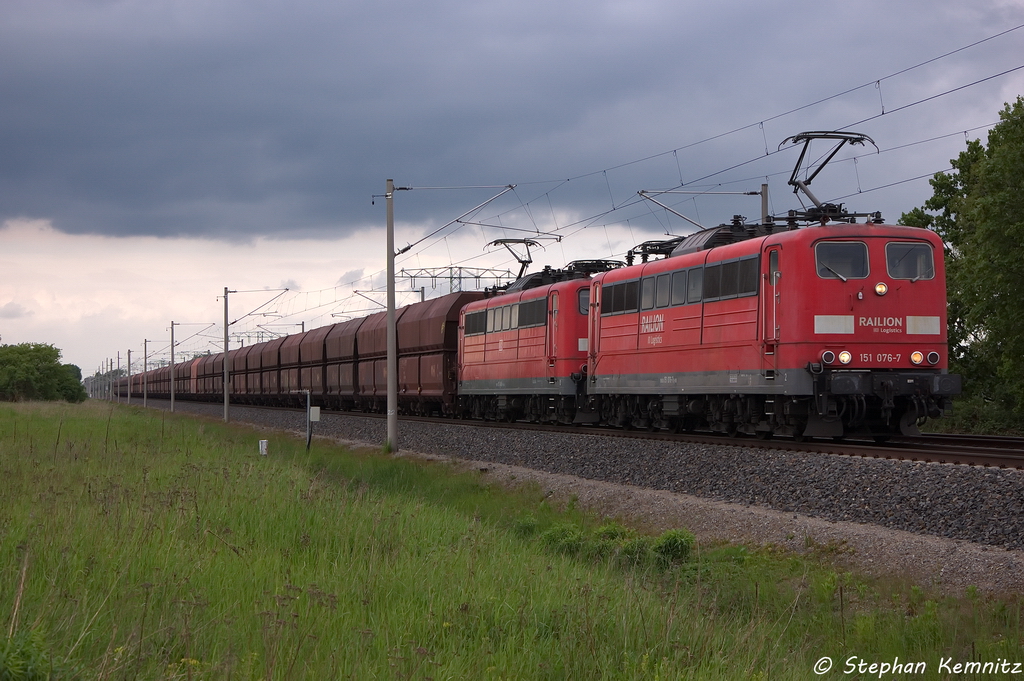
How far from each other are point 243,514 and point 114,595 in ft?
12.8

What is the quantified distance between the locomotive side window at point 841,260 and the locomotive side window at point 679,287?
3.82 meters

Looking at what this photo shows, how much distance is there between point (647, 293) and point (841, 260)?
17.8ft

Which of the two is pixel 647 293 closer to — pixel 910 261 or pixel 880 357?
pixel 910 261

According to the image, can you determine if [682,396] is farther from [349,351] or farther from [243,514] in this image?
[349,351]

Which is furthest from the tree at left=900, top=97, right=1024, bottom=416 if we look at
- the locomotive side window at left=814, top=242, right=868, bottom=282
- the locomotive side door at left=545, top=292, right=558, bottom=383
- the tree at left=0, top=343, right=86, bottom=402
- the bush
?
the tree at left=0, top=343, right=86, bottom=402

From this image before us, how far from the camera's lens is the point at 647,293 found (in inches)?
868

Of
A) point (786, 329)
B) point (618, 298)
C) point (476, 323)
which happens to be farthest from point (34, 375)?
point (786, 329)

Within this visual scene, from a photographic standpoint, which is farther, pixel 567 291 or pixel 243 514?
pixel 567 291

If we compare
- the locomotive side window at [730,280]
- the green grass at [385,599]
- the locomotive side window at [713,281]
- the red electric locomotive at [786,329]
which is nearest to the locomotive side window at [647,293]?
the red electric locomotive at [786,329]

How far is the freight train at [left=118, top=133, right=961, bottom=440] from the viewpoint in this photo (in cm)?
1702

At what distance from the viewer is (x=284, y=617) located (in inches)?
283

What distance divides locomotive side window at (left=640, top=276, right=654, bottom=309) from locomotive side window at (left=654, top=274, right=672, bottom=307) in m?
0.21

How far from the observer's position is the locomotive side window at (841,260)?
56.5 feet

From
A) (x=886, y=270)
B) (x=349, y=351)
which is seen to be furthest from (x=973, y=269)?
(x=349, y=351)
